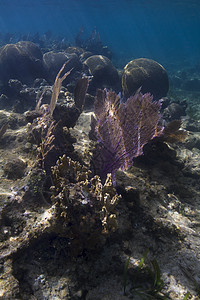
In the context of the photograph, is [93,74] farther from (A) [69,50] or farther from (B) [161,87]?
(A) [69,50]

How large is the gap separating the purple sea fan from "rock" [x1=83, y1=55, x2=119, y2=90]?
20.5ft

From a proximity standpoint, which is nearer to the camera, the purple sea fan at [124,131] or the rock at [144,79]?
the purple sea fan at [124,131]

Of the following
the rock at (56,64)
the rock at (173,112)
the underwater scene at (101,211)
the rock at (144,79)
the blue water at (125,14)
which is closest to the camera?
the underwater scene at (101,211)

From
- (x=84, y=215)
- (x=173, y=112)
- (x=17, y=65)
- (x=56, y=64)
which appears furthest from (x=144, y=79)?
(x=84, y=215)

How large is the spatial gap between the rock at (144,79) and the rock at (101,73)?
3.15 ft

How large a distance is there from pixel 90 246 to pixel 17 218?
1176 mm

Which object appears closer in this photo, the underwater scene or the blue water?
the underwater scene

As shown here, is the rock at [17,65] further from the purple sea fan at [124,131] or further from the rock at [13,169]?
the purple sea fan at [124,131]

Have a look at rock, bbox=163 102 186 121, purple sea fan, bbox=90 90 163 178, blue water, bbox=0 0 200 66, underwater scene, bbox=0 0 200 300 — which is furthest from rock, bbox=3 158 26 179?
blue water, bbox=0 0 200 66

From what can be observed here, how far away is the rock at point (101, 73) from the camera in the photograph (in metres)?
9.58

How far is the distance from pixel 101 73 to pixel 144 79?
7.72 ft

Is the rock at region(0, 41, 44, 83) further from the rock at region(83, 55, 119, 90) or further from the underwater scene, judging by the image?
the underwater scene

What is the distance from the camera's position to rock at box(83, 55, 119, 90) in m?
9.58

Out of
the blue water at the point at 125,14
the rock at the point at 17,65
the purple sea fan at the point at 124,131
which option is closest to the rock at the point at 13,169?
the purple sea fan at the point at 124,131
